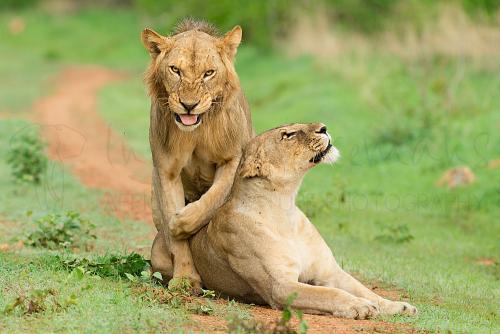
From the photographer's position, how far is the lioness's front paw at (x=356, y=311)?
585 cm

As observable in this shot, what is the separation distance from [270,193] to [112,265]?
1381 mm

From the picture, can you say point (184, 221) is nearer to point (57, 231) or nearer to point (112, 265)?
point (112, 265)

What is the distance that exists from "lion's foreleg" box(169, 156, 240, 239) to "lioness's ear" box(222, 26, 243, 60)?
0.73m

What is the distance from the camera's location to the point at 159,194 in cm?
697

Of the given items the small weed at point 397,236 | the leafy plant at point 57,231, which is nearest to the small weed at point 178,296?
the leafy plant at point 57,231

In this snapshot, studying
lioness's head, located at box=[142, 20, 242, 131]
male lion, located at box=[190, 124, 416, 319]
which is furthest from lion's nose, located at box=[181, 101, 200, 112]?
male lion, located at box=[190, 124, 416, 319]

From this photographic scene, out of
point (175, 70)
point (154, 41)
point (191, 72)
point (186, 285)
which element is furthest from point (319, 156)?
point (154, 41)

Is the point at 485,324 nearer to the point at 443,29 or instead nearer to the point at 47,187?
the point at 47,187

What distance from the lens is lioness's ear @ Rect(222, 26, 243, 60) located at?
22.2ft

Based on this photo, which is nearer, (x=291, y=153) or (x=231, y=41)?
(x=291, y=153)

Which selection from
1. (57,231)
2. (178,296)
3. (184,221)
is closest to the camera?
(178,296)

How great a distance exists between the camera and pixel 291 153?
621 centimetres

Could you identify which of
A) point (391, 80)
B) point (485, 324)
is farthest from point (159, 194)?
point (391, 80)

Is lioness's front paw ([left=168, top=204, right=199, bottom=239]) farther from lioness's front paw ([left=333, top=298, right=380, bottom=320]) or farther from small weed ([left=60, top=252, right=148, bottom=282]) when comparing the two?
lioness's front paw ([left=333, top=298, right=380, bottom=320])
